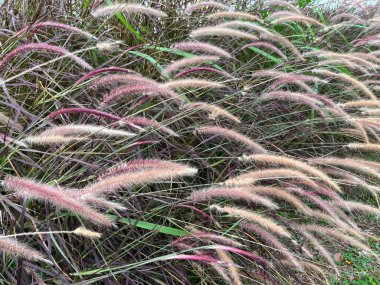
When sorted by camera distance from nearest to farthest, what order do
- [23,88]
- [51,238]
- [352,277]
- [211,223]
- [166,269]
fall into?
[51,238] → [166,269] → [211,223] → [23,88] → [352,277]

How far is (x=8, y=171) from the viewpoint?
2.02 m

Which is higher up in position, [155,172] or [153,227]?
[155,172]

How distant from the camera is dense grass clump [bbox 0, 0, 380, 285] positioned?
5.14ft

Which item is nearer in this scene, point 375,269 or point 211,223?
point 211,223

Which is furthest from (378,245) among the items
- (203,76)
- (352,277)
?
(203,76)

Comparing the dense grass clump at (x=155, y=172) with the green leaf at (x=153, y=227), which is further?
the green leaf at (x=153, y=227)

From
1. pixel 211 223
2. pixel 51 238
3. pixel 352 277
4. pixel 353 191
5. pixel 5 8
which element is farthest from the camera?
pixel 353 191

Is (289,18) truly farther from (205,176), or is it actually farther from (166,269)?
(166,269)

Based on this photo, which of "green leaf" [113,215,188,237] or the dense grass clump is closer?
the dense grass clump

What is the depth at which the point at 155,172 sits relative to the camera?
4.60 feet

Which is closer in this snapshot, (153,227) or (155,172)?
(155,172)

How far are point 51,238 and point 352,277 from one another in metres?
1.60

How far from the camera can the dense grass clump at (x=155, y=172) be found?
5.14ft

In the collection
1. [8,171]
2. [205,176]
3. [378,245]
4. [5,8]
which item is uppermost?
[5,8]
